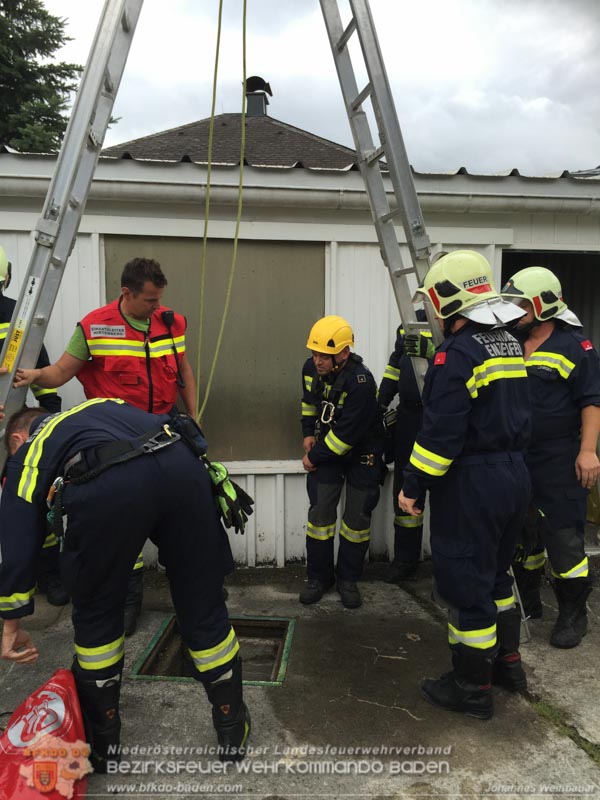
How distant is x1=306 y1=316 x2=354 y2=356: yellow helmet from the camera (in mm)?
3863

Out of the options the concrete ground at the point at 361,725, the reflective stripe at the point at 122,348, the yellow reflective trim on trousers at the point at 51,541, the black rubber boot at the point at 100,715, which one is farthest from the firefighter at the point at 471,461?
the yellow reflective trim on trousers at the point at 51,541

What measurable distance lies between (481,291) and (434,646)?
2.09m

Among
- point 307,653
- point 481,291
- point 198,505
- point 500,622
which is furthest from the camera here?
point 307,653

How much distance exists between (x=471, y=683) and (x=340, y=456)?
5.39 feet

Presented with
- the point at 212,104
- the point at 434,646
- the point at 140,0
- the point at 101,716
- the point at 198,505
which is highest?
the point at 140,0

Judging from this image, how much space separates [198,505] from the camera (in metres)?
2.29

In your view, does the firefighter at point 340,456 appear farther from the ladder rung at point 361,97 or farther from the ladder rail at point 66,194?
the ladder rail at point 66,194

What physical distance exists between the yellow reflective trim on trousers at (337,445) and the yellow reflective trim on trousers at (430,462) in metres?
1.23

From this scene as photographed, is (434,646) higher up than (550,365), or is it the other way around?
(550,365)

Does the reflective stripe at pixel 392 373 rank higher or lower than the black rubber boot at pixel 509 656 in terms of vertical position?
higher

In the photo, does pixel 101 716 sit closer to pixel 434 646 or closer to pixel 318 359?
pixel 434 646

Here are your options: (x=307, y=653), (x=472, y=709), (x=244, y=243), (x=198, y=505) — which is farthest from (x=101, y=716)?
(x=244, y=243)

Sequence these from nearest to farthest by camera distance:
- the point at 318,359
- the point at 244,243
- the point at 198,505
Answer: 1. the point at 198,505
2. the point at 318,359
3. the point at 244,243

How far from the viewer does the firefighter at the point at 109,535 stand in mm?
2129
